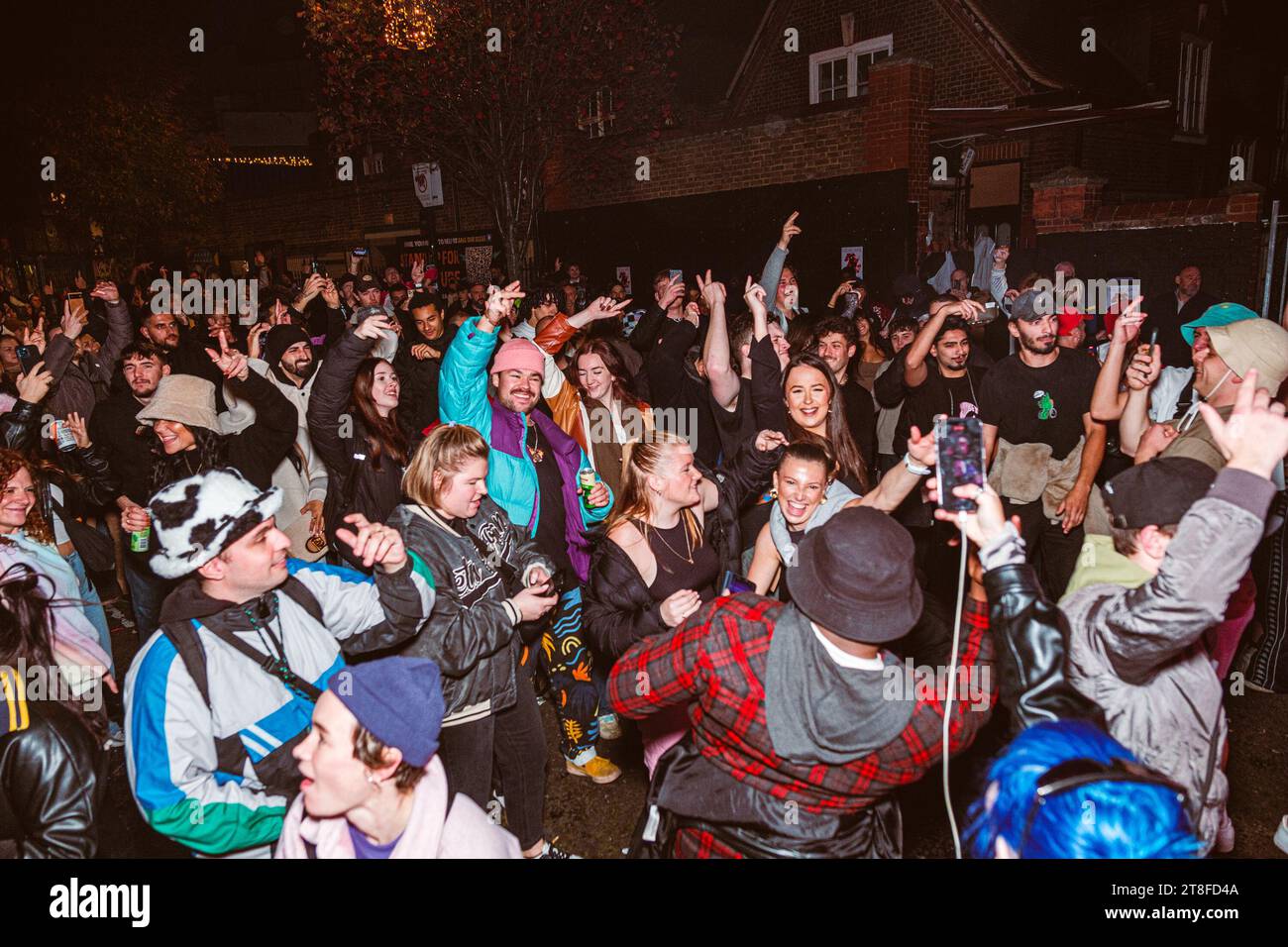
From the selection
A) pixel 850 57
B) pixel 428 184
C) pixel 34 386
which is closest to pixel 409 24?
pixel 428 184

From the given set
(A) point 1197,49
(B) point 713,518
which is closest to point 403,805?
(B) point 713,518

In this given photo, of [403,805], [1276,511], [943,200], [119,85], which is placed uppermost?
[119,85]

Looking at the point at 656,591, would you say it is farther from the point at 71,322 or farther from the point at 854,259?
the point at 854,259

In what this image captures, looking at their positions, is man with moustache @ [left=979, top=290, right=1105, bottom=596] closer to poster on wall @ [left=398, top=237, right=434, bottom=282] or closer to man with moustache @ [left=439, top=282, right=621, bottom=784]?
man with moustache @ [left=439, top=282, right=621, bottom=784]

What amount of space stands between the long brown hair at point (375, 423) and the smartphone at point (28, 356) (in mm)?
4484

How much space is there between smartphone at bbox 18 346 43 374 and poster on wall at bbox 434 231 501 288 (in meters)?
11.3

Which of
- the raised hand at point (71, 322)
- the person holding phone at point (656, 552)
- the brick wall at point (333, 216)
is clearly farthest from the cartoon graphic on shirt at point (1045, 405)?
the brick wall at point (333, 216)

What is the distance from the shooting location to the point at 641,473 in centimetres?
377

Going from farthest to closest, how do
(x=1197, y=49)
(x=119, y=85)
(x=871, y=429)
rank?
1. (x=1197, y=49)
2. (x=119, y=85)
3. (x=871, y=429)

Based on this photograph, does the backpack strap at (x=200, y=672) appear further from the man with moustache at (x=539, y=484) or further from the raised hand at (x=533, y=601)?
the man with moustache at (x=539, y=484)

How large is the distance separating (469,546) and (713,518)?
1.24 meters

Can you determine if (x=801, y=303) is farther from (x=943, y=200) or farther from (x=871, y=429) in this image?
(x=871, y=429)

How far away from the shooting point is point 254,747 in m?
2.57

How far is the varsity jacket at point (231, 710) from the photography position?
2332 millimetres
